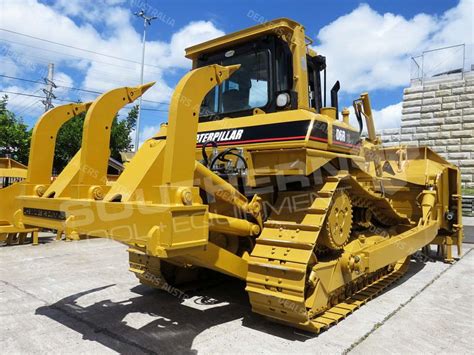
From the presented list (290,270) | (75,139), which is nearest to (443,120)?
(75,139)

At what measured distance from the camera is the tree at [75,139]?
20484mm

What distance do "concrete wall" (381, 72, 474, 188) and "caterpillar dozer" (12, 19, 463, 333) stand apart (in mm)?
17294

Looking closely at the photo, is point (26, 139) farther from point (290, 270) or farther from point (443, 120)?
point (443, 120)

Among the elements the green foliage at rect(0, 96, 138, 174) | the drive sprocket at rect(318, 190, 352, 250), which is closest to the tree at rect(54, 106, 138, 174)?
the green foliage at rect(0, 96, 138, 174)

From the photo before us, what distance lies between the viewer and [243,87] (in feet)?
16.1

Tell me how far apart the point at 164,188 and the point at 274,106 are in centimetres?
192

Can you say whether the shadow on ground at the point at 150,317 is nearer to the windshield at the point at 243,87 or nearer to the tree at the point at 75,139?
the windshield at the point at 243,87

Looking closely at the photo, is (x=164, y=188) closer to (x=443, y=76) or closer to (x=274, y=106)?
(x=274, y=106)

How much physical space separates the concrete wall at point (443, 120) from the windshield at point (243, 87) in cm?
1847

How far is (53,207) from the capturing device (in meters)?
3.76

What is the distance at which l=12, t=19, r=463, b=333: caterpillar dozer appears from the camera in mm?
3250

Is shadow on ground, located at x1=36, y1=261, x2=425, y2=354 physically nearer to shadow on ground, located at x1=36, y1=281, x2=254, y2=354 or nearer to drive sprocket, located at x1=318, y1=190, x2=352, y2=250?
shadow on ground, located at x1=36, y1=281, x2=254, y2=354

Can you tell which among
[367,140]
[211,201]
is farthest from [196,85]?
[367,140]

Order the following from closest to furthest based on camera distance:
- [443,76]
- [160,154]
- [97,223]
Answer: [97,223], [160,154], [443,76]
